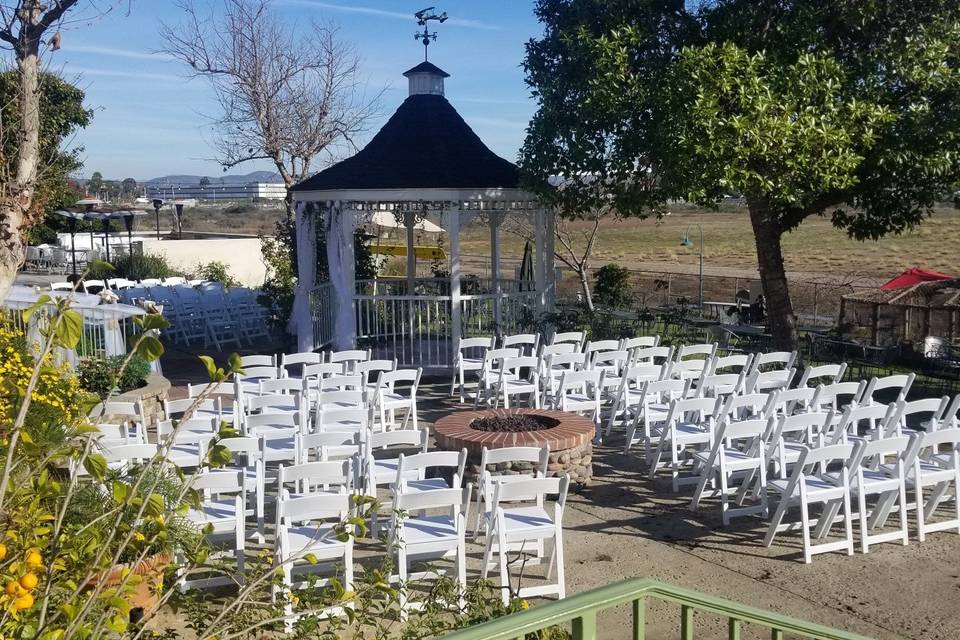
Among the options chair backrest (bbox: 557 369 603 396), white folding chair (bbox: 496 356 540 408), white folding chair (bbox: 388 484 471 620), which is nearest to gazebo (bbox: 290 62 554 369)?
white folding chair (bbox: 496 356 540 408)

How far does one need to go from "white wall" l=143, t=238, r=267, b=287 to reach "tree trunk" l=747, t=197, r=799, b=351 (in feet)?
59.0

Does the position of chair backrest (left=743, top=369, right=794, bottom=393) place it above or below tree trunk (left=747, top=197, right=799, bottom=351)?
below

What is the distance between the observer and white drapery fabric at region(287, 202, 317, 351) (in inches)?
579

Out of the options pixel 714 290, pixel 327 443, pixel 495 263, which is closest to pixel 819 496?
pixel 327 443

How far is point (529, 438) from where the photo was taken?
8.44m

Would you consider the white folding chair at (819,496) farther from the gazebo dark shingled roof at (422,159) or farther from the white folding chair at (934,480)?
the gazebo dark shingled roof at (422,159)

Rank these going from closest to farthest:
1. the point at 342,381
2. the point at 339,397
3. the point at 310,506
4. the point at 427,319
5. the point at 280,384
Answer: the point at 310,506 < the point at 339,397 < the point at 280,384 < the point at 342,381 < the point at 427,319

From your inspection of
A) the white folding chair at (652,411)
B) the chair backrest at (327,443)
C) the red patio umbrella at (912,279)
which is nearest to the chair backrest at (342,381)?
the chair backrest at (327,443)

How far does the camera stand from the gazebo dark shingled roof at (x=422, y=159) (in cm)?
1426

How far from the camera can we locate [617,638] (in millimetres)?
5609

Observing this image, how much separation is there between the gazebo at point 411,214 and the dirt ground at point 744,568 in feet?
20.7

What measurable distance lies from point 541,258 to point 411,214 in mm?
2697

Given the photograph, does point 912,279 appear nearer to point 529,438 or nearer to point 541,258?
point 541,258

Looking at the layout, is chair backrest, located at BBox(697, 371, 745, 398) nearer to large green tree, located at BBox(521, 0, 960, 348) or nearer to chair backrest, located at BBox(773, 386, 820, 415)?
chair backrest, located at BBox(773, 386, 820, 415)
